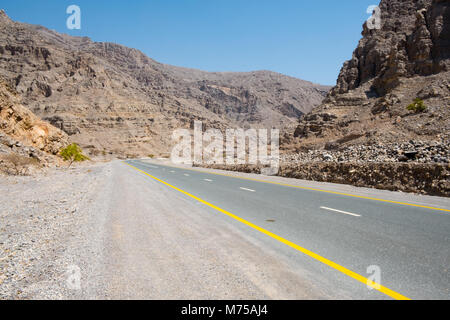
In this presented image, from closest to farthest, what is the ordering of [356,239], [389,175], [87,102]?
1. [356,239]
2. [389,175]
3. [87,102]

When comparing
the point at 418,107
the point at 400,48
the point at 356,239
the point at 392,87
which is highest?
the point at 400,48

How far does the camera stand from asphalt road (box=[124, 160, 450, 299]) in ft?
10.8

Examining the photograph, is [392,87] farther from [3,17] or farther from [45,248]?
[3,17]

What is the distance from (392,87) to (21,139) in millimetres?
57986

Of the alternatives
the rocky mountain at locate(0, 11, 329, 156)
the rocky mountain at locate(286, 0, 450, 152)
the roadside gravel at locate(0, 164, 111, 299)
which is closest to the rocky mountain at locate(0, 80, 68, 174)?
the roadside gravel at locate(0, 164, 111, 299)

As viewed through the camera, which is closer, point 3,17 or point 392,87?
point 392,87

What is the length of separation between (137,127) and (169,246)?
119832 mm

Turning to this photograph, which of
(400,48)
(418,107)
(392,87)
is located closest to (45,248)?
(418,107)

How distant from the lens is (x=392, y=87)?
48.2 meters

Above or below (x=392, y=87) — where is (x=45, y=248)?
below

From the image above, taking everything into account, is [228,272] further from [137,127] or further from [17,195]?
[137,127]

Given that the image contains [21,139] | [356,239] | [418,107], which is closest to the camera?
[356,239]

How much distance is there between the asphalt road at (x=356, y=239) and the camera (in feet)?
10.8
